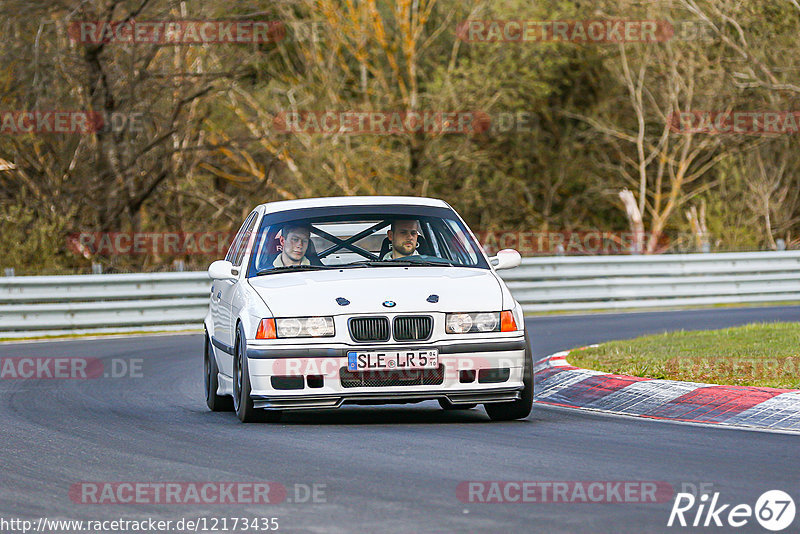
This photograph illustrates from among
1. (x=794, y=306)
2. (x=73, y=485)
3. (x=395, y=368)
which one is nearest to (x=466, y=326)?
(x=395, y=368)

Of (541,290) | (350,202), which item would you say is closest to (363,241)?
(350,202)

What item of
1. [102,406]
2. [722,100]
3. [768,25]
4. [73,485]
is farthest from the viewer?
[722,100]

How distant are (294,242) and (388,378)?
1.72 meters

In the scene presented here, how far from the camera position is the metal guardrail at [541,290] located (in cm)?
2134

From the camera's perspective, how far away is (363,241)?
11.3m

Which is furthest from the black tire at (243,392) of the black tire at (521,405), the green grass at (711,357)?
the green grass at (711,357)

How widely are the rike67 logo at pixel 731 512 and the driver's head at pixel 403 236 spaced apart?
4.66 meters

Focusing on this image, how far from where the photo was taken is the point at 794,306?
2475 centimetres

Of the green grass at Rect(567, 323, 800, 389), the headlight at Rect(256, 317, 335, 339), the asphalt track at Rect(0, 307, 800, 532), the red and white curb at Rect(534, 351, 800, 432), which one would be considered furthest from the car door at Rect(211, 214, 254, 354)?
the green grass at Rect(567, 323, 800, 389)

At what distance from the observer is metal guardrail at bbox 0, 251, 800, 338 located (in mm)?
21344

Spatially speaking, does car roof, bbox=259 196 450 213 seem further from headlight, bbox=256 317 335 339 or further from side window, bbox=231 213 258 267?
headlight, bbox=256 317 335 339

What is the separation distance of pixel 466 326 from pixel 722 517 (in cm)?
371

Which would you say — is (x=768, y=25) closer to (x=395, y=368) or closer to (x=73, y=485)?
(x=395, y=368)

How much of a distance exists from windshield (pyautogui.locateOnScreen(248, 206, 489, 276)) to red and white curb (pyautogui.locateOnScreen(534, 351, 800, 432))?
1.52 m
